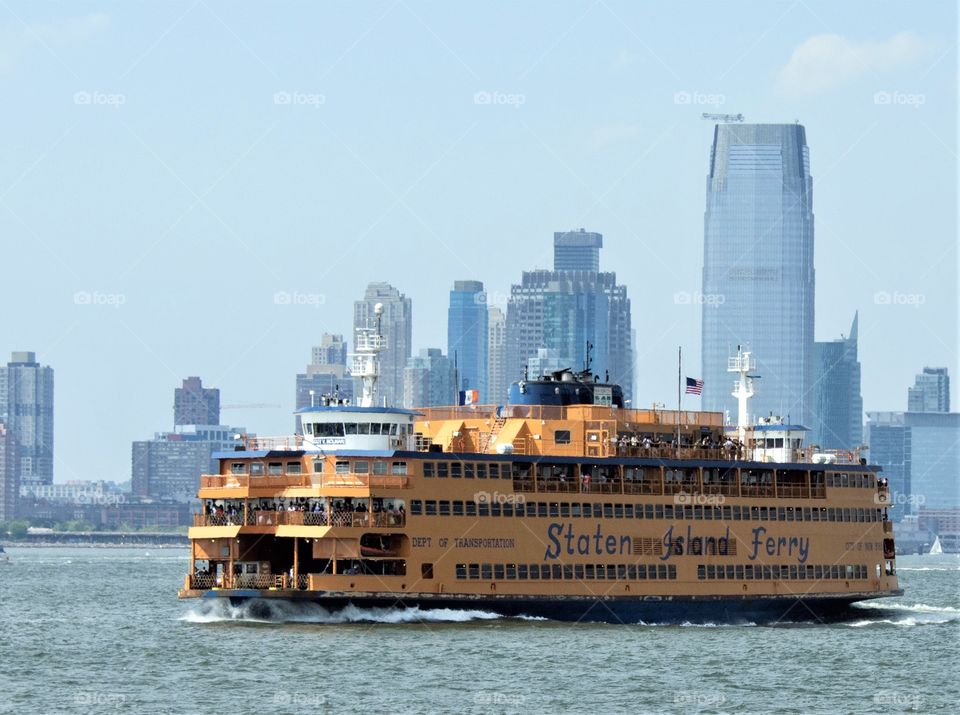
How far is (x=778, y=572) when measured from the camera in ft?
248

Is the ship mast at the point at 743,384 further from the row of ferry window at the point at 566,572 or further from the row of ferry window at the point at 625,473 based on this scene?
the row of ferry window at the point at 566,572

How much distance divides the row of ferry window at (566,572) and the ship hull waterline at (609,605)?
24.8 inches

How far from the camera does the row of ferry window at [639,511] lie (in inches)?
2613

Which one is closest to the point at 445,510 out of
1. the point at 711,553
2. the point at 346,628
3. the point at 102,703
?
the point at 346,628

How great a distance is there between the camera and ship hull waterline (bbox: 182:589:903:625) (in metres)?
64.4

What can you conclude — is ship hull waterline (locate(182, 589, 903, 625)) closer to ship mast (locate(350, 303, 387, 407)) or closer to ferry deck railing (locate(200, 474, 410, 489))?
ferry deck railing (locate(200, 474, 410, 489))

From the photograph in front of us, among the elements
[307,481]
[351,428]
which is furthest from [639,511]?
[307,481]

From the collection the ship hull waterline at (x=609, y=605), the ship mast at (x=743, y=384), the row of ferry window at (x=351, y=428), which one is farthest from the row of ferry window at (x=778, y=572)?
the row of ferry window at (x=351, y=428)

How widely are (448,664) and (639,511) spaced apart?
54.8ft

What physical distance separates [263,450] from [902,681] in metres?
21.2

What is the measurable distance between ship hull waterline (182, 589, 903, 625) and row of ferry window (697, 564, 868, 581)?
2.23ft

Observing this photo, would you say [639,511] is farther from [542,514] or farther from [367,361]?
[367,361]

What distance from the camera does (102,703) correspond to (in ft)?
162

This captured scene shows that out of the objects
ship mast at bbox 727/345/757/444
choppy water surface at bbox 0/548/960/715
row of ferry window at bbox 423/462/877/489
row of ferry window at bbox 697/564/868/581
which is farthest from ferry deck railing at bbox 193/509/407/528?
ship mast at bbox 727/345/757/444
